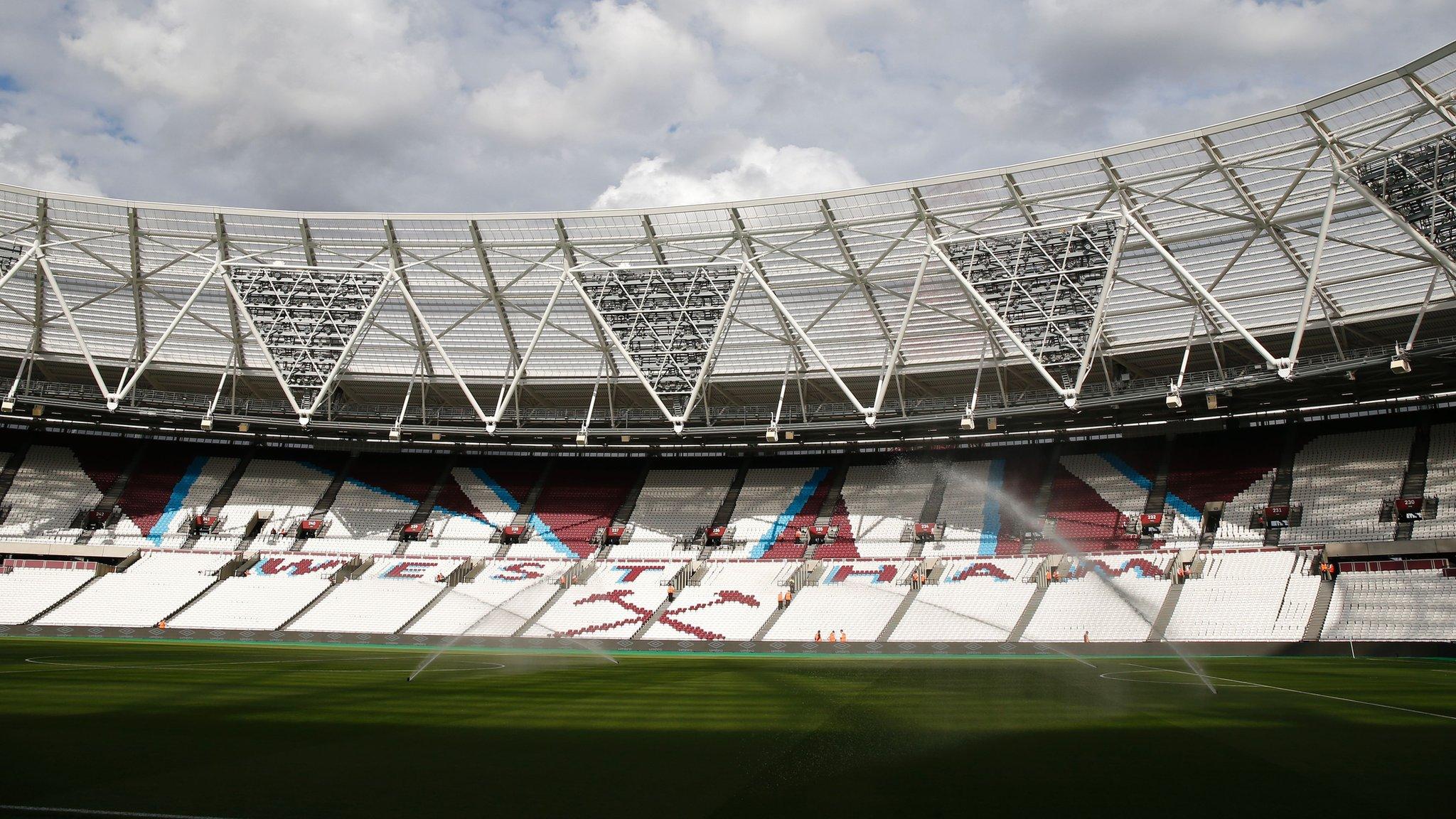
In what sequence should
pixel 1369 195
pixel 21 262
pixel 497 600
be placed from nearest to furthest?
pixel 1369 195 → pixel 21 262 → pixel 497 600

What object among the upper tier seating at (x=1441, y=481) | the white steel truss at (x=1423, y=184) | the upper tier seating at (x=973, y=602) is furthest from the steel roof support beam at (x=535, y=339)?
the upper tier seating at (x=1441, y=481)

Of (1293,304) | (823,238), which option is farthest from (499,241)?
(1293,304)

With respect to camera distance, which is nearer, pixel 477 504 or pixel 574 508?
pixel 574 508

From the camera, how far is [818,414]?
51.6 metres

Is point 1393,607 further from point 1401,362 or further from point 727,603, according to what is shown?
point 727,603

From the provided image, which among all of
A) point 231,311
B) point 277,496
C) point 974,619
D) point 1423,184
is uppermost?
point 231,311

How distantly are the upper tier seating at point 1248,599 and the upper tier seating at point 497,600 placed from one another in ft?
103

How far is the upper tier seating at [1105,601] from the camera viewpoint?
3925 cm

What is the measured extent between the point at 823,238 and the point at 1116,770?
33.9 meters

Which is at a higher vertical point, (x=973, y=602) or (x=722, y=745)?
(x=973, y=602)

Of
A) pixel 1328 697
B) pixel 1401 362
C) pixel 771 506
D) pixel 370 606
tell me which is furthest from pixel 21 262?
pixel 1401 362

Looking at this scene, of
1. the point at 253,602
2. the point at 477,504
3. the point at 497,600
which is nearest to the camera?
the point at 253,602

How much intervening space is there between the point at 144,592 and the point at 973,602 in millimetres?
43129

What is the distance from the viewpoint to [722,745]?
12445mm
